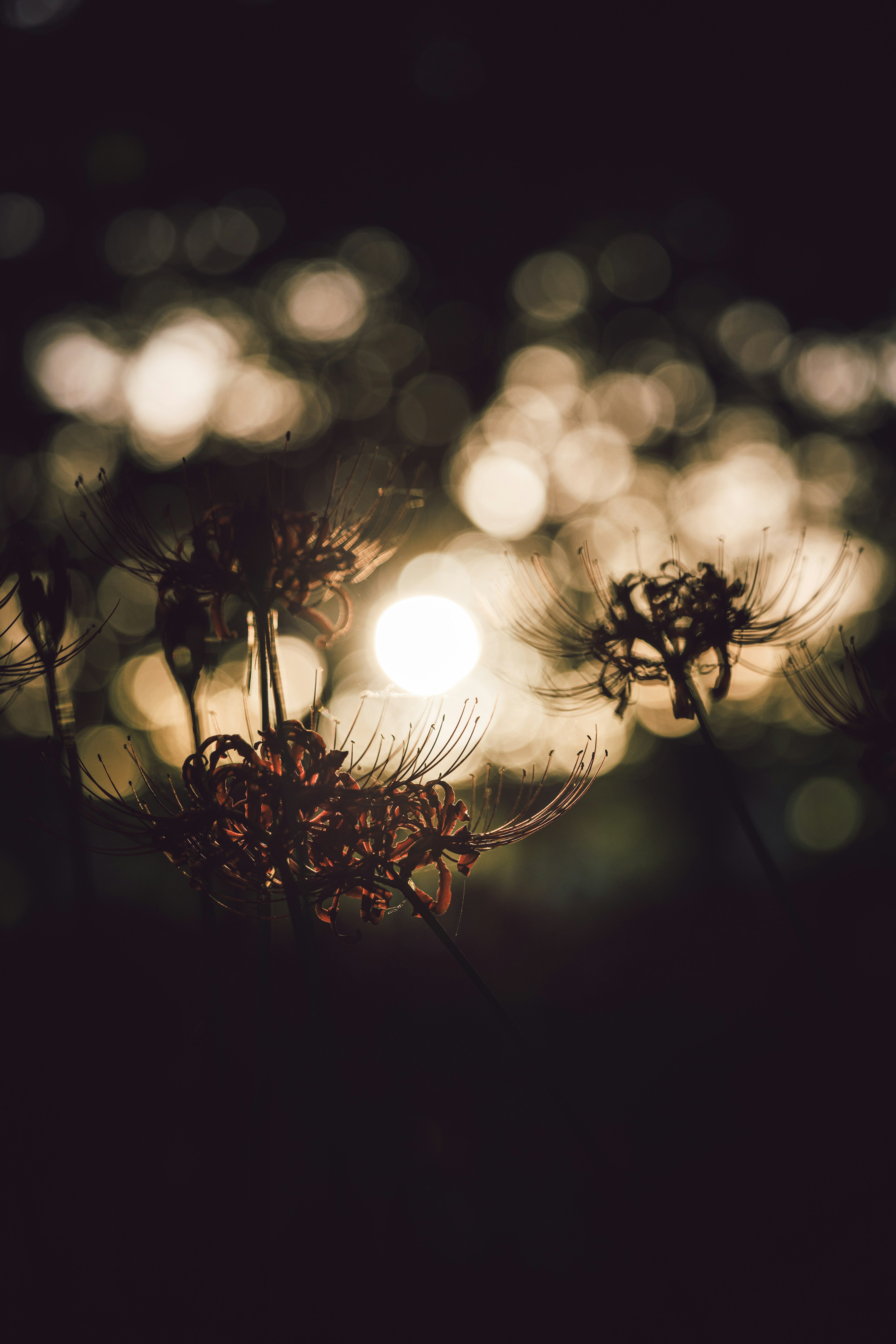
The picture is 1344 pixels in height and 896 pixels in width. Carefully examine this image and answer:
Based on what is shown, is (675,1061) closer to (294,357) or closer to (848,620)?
(848,620)

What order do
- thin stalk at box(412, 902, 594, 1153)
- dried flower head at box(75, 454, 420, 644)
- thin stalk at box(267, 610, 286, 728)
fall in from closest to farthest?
thin stalk at box(412, 902, 594, 1153)
thin stalk at box(267, 610, 286, 728)
dried flower head at box(75, 454, 420, 644)

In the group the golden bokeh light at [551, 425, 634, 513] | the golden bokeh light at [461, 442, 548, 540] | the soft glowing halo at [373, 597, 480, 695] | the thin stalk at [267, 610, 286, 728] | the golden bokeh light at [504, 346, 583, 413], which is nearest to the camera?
the thin stalk at [267, 610, 286, 728]

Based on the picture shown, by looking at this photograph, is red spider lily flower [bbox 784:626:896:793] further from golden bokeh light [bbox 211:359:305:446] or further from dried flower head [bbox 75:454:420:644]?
golden bokeh light [bbox 211:359:305:446]

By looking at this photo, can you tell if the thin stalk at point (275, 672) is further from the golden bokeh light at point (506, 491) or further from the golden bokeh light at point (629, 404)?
the golden bokeh light at point (629, 404)

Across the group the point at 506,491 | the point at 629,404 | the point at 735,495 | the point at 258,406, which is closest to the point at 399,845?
the point at 735,495

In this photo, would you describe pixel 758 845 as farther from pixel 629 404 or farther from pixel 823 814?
pixel 823 814

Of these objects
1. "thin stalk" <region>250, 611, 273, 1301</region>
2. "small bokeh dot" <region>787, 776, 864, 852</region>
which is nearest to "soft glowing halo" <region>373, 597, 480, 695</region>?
"thin stalk" <region>250, 611, 273, 1301</region>

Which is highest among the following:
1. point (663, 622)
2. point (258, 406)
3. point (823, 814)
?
point (258, 406)
